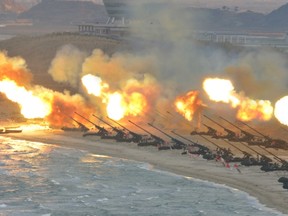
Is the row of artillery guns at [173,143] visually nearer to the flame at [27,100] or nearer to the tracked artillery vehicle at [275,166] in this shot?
the tracked artillery vehicle at [275,166]

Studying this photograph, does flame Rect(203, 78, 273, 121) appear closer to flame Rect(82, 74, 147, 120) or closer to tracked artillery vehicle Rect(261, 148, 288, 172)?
flame Rect(82, 74, 147, 120)

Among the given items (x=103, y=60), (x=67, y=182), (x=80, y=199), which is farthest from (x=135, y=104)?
(x=80, y=199)

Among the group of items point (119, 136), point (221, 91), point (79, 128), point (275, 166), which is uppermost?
point (221, 91)

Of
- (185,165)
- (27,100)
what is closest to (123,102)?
(27,100)

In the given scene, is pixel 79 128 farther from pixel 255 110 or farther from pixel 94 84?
pixel 255 110

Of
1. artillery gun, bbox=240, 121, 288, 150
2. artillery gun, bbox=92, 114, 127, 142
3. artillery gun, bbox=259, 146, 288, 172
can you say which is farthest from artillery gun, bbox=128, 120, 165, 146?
artillery gun, bbox=259, 146, 288, 172

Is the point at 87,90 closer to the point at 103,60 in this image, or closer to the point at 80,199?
the point at 103,60
